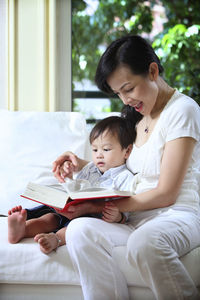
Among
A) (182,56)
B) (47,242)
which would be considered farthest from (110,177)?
(182,56)

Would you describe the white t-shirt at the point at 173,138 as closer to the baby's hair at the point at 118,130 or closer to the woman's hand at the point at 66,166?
the baby's hair at the point at 118,130

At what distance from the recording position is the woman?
1222 mm

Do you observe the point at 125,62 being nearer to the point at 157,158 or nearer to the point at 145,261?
the point at 157,158

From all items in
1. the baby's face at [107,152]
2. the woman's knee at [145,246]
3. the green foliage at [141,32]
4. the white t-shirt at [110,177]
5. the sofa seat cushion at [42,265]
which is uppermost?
the green foliage at [141,32]

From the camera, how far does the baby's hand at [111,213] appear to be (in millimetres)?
1399

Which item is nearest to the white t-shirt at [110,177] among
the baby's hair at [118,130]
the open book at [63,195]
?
the baby's hair at [118,130]

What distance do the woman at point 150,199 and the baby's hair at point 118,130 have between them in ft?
0.16

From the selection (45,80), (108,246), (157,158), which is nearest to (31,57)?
(45,80)

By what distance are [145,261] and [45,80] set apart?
1.59 meters

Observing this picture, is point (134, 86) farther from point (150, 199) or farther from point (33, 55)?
point (33, 55)

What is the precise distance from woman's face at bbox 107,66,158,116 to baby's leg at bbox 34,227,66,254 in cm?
62

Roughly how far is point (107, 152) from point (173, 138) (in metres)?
0.36

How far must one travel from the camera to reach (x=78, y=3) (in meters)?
2.58

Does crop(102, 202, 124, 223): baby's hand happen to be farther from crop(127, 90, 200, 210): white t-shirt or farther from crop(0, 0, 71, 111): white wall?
crop(0, 0, 71, 111): white wall
